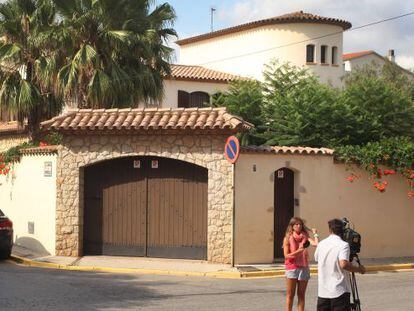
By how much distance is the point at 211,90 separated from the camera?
37.5 meters

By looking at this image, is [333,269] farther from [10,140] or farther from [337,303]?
[10,140]

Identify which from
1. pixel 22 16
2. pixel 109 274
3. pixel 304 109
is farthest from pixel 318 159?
pixel 22 16

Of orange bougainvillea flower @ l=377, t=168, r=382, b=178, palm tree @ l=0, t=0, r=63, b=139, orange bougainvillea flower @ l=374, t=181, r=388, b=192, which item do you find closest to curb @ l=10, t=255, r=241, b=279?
orange bougainvillea flower @ l=374, t=181, r=388, b=192

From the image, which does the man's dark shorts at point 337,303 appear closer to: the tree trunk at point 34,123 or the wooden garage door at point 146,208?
the wooden garage door at point 146,208

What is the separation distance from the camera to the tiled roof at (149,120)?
14869 mm

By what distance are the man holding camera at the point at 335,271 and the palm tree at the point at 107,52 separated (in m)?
14.2

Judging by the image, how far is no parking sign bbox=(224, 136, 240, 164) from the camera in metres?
13.8

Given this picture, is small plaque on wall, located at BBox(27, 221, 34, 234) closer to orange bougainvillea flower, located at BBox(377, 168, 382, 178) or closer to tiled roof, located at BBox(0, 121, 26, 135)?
orange bougainvillea flower, located at BBox(377, 168, 382, 178)

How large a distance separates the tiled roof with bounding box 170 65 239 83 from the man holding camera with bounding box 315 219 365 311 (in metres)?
29.5

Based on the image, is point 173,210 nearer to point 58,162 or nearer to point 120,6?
point 58,162

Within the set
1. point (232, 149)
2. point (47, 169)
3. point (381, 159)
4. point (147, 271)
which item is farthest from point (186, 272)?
point (381, 159)

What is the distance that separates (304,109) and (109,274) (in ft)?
30.2

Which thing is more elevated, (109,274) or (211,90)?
(211,90)

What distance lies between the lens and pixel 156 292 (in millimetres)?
11328
